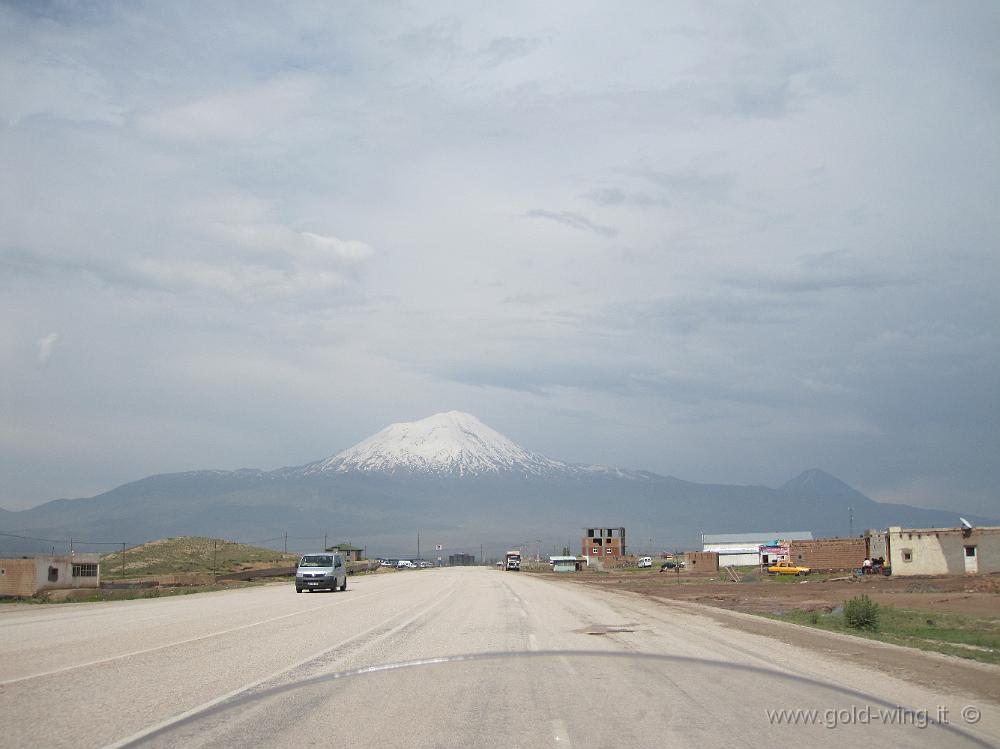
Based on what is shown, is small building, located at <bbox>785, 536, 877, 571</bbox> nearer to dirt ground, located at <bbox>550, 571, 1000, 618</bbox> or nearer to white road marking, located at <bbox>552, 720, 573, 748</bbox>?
dirt ground, located at <bbox>550, 571, 1000, 618</bbox>

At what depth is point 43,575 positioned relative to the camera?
49375 millimetres

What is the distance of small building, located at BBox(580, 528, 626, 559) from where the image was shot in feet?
556

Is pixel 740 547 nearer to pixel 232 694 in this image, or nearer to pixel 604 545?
pixel 604 545

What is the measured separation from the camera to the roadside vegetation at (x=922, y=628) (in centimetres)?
1958

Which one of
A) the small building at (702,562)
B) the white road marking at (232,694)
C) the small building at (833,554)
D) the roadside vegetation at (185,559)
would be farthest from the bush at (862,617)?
the small building at (702,562)

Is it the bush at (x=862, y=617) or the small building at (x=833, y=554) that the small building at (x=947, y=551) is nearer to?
the small building at (x=833, y=554)

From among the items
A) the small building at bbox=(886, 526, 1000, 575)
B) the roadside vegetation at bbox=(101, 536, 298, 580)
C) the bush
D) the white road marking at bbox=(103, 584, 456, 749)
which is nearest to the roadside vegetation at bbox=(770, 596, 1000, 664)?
the bush

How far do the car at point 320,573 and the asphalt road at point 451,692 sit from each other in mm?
24002

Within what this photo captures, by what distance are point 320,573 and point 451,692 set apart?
35254 mm

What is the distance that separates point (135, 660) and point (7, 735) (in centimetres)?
605

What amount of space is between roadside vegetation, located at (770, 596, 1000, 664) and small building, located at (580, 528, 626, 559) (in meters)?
139

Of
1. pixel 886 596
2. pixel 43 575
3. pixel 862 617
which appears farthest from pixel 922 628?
pixel 43 575

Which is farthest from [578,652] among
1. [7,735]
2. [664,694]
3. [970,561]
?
[970,561]

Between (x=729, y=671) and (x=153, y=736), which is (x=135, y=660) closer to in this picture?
(x=153, y=736)
